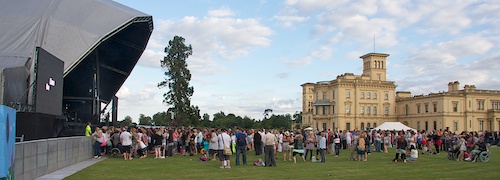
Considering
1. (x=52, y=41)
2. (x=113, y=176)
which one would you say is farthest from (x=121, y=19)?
(x=113, y=176)

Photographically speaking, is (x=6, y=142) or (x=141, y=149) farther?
(x=141, y=149)

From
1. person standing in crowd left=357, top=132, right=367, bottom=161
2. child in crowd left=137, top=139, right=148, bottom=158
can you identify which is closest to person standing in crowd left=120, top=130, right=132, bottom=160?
child in crowd left=137, top=139, right=148, bottom=158

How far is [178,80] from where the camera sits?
161 ft

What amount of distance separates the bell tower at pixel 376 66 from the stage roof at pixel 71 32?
71.0 m

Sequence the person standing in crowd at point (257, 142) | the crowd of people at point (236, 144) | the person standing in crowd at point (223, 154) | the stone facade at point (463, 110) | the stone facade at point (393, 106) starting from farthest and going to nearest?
the stone facade at point (393, 106), the stone facade at point (463, 110), the person standing in crowd at point (257, 142), the crowd of people at point (236, 144), the person standing in crowd at point (223, 154)

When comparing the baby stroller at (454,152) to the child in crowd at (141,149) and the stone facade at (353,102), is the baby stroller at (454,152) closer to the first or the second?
the child in crowd at (141,149)

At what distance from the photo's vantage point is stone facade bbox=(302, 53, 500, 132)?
8994 cm

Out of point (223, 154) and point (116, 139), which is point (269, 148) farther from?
point (116, 139)

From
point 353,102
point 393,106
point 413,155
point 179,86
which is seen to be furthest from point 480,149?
point 393,106

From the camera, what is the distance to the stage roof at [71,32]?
2717cm

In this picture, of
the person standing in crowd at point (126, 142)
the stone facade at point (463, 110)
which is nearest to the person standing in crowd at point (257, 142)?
the person standing in crowd at point (126, 142)

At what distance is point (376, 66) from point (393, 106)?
1015 centimetres

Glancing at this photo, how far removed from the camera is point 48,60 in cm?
2089

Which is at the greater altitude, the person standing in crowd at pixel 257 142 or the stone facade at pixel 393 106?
the stone facade at pixel 393 106
